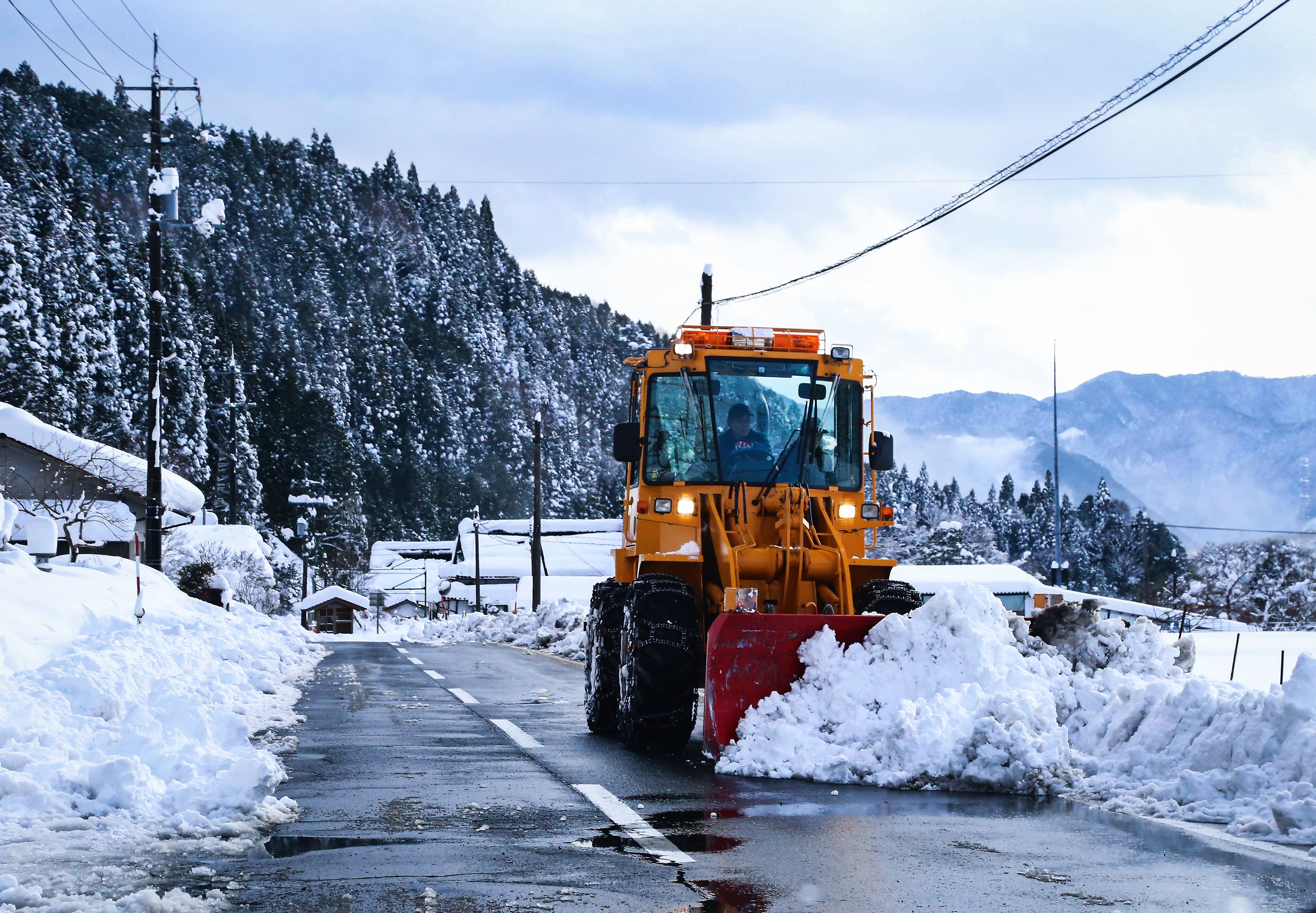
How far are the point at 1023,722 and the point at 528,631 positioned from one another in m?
33.6

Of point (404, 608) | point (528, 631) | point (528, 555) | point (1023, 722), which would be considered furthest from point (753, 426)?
point (404, 608)

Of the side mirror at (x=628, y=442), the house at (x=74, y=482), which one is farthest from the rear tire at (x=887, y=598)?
the house at (x=74, y=482)

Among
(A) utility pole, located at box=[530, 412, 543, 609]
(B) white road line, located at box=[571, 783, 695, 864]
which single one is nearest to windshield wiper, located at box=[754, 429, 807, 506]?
(B) white road line, located at box=[571, 783, 695, 864]

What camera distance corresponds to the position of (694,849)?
20.2 ft

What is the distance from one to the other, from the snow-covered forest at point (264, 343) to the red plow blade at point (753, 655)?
23.0 m

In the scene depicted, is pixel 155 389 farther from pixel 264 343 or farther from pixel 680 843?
pixel 264 343

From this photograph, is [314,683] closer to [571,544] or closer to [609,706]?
[609,706]

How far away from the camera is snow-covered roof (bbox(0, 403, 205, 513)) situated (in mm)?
40594

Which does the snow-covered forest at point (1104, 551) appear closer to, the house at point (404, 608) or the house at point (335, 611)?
the house at point (335, 611)

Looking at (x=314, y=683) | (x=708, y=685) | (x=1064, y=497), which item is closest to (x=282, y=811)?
(x=708, y=685)

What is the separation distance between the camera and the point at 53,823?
6.45 meters

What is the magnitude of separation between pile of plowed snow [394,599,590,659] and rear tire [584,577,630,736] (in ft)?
51.1

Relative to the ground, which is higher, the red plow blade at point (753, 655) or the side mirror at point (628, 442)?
the side mirror at point (628, 442)

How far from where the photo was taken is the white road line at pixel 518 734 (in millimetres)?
10742
